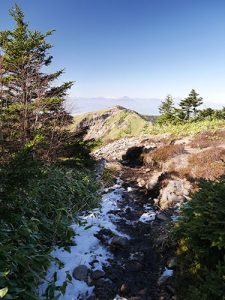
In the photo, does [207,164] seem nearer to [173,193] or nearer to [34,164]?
[173,193]

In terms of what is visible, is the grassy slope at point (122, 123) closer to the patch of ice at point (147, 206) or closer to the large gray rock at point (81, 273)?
the patch of ice at point (147, 206)

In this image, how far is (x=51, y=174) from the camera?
10.7 metres

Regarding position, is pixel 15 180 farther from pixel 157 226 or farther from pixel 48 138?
pixel 48 138

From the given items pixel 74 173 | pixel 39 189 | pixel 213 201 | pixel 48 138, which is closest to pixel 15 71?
pixel 48 138

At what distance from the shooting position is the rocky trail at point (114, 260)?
5484mm

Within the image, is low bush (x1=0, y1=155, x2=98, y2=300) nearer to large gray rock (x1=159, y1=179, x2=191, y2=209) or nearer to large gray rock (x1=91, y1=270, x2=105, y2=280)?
large gray rock (x1=91, y1=270, x2=105, y2=280)

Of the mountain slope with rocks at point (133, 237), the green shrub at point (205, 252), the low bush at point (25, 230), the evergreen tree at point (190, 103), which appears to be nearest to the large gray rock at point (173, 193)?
the mountain slope with rocks at point (133, 237)

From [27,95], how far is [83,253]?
824cm

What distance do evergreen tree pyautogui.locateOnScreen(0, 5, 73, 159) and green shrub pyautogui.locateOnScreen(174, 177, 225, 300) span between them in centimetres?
730

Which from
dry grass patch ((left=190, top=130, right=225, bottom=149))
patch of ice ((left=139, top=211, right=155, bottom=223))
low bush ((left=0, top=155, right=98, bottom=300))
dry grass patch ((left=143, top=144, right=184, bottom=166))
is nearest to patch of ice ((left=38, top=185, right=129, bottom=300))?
low bush ((left=0, top=155, right=98, bottom=300))

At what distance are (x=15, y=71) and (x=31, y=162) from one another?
32.7 ft

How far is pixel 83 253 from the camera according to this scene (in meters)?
6.72

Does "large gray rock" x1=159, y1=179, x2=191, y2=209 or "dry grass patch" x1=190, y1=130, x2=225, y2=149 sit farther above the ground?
"dry grass patch" x1=190, y1=130, x2=225, y2=149

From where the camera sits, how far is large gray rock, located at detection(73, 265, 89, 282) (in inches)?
228
